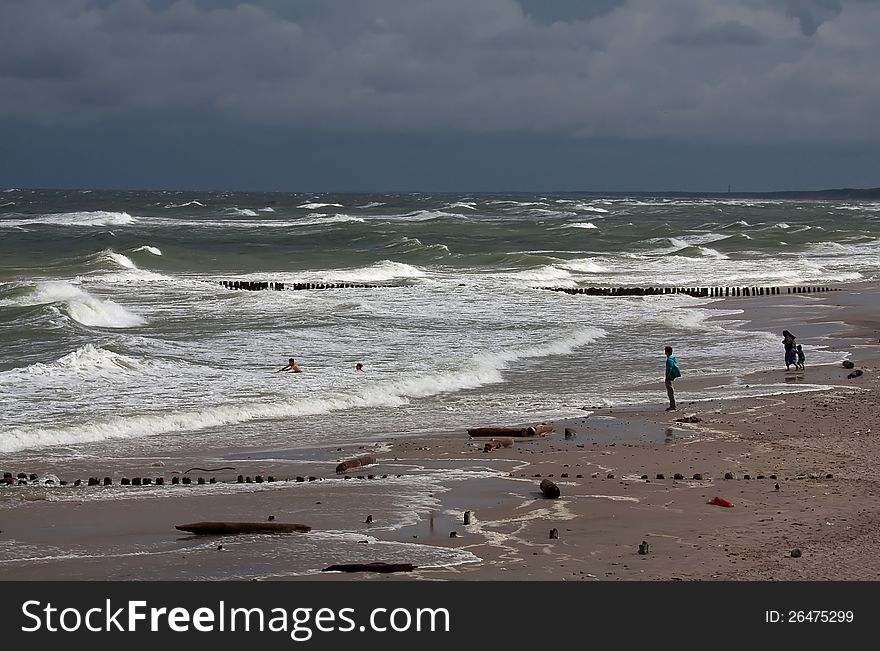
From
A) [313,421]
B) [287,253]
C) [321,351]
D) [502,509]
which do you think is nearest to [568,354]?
[321,351]

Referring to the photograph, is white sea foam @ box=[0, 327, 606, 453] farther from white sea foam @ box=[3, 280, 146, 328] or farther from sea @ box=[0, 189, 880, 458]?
white sea foam @ box=[3, 280, 146, 328]

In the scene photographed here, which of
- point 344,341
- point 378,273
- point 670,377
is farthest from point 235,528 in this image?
point 378,273

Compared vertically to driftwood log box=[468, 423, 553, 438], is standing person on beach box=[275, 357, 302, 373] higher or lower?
higher

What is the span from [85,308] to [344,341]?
9.44 metres

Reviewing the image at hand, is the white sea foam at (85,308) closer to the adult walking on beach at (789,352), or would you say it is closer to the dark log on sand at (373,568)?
the adult walking on beach at (789,352)

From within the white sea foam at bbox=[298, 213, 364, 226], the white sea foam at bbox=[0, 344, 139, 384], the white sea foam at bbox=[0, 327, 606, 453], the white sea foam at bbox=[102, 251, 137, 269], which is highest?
the white sea foam at bbox=[298, 213, 364, 226]

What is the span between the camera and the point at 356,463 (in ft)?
54.9

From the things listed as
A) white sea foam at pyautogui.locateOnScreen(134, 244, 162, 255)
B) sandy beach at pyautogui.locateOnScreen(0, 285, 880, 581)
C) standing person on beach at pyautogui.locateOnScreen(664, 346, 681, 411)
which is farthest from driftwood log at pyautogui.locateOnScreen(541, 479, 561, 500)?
white sea foam at pyautogui.locateOnScreen(134, 244, 162, 255)

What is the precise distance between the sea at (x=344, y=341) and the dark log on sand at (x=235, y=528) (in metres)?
5.57

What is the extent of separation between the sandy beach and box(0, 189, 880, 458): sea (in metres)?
2.06

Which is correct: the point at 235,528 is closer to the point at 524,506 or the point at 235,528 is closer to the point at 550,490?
the point at 524,506

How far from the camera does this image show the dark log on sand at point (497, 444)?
17886 millimetres

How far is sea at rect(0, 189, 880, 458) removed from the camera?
20750mm

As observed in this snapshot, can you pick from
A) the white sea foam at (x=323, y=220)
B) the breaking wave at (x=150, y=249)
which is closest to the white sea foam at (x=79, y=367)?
the breaking wave at (x=150, y=249)
